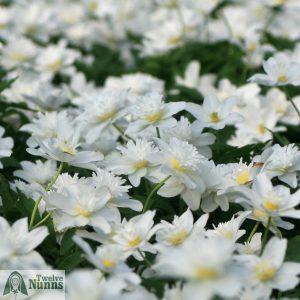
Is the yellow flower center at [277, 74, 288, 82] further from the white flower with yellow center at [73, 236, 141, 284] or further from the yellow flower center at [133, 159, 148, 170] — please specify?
the white flower with yellow center at [73, 236, 141, 284]

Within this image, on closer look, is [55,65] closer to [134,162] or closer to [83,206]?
[134,162]

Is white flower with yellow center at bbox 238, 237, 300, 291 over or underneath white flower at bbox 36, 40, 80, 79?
over

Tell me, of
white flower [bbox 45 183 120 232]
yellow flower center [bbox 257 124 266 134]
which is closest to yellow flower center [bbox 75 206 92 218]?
white flower [bbox 45 183 120 232]

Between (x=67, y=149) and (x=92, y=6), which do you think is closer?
(x=67, y=149)

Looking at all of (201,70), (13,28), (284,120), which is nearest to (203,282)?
(284,120)

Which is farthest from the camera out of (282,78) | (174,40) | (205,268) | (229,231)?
(174,40)

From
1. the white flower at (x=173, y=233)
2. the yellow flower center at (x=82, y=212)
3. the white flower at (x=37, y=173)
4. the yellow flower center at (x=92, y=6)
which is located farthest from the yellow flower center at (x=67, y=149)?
the yellow flower center at (x=92, y=6)

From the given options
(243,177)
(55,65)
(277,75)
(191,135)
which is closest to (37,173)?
(191,135)

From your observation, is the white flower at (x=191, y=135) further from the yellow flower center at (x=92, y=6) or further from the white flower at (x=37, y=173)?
the yellow flower center at (x=92, y=6)
